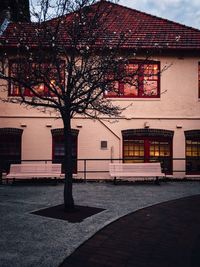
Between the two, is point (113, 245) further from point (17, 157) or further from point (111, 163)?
point (17, 157)

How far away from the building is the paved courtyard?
178 cm

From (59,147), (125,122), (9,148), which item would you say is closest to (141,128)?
(125,122)

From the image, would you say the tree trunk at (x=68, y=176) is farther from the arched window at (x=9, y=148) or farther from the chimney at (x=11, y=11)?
the chimney at (x=11, y=11)

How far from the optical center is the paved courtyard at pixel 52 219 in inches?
223

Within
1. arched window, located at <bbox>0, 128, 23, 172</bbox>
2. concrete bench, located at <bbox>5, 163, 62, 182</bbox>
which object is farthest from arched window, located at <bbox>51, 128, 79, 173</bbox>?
arched window, located at <bbox>0, 128, 23, 172</bbox>

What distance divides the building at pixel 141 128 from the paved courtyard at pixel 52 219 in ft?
5.84

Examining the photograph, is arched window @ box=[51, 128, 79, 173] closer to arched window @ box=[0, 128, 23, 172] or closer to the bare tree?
arched window @ box=[0, 128, 23, 172]

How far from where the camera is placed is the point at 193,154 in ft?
50.0

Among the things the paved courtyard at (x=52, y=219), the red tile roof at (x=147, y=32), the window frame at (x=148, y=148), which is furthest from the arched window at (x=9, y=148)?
the window frame at (x=148, y=148)

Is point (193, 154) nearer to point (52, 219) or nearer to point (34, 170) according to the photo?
point (34, 170)

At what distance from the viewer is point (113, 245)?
6.12 m

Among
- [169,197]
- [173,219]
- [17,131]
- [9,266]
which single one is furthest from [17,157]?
[9,266]

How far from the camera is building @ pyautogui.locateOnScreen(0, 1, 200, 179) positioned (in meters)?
14.8

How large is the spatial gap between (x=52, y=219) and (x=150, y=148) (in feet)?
27.0
